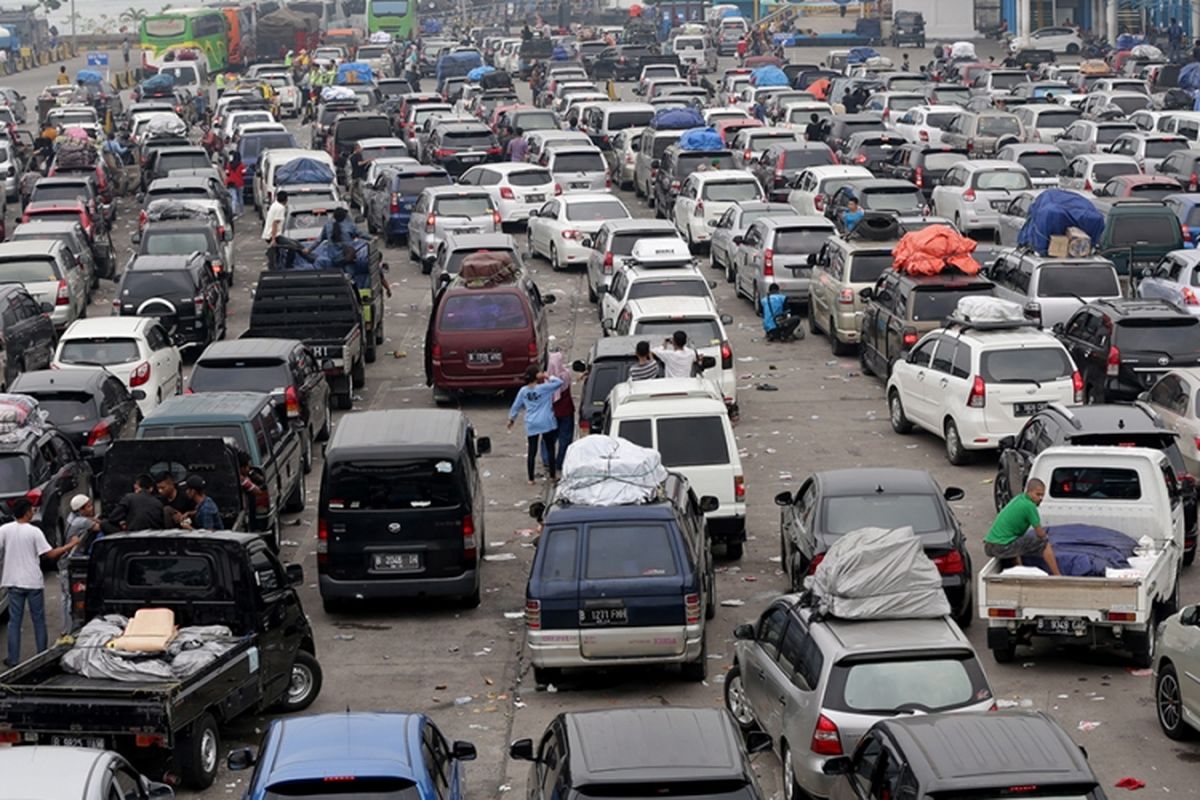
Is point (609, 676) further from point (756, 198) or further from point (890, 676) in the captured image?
point (756, 198)

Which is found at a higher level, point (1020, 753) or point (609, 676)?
point (1020, 753)

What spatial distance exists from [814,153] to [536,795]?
34.9 metres

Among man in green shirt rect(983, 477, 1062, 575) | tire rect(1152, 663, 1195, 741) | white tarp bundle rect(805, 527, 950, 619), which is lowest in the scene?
tire rect(1152, 663, 1195, 741)

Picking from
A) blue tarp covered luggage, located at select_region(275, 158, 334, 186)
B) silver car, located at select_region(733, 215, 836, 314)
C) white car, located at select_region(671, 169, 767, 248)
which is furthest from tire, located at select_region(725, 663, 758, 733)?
blue tarp covered luggage, located at select_region(275, 158, 334, 186)

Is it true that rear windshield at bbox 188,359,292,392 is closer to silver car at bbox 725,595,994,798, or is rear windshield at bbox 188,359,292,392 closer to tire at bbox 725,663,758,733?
tire at bbox 725,663,758,733

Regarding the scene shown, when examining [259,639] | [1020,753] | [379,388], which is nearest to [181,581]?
[259,639]

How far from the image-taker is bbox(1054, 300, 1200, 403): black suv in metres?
26.0

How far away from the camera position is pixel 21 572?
17953 mm

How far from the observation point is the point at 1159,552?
59.1 feet

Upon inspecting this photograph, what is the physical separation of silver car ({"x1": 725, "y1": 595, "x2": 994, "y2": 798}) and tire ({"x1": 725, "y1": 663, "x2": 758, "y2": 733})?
100 cm

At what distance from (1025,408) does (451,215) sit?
16.7 meters

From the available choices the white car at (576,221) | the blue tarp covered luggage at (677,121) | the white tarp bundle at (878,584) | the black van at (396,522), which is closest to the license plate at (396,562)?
the black van at (396,522)

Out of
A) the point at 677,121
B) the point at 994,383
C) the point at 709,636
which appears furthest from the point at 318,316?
the point at 677,121

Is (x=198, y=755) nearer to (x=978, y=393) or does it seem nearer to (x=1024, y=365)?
(x=978, y=393)
